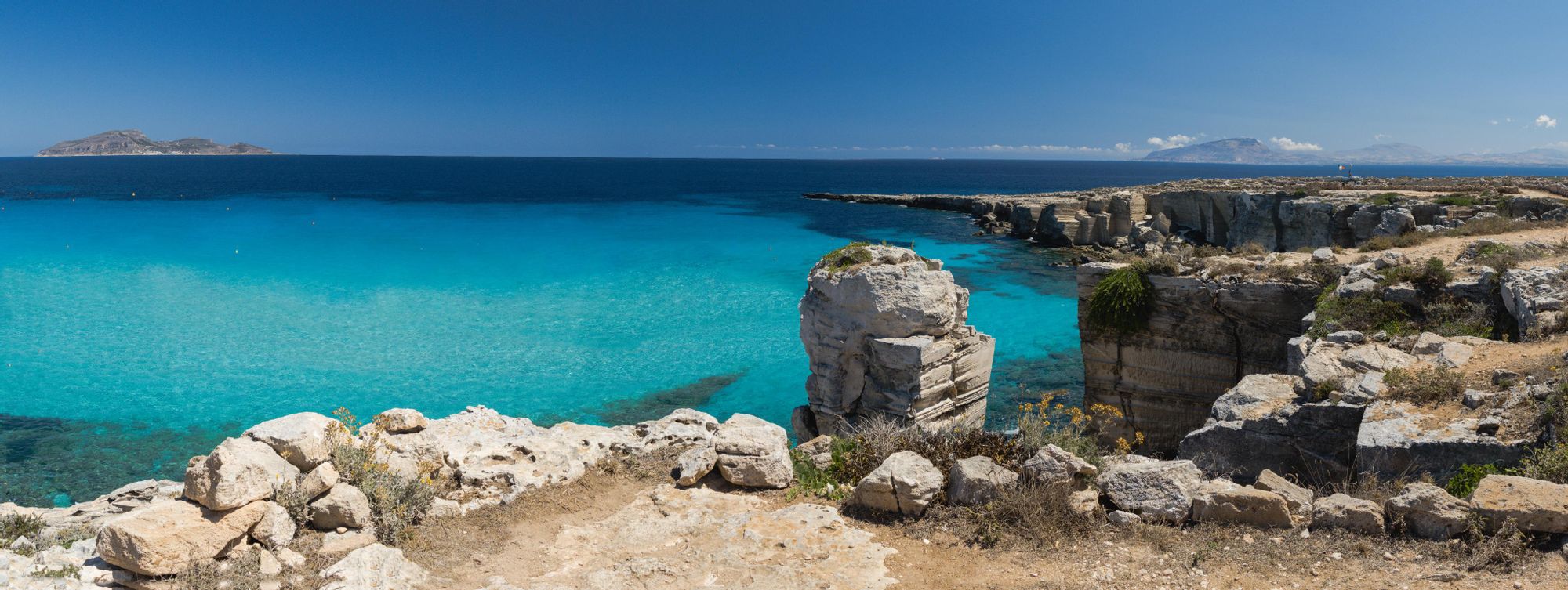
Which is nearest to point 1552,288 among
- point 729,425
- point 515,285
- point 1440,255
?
point 1440,255

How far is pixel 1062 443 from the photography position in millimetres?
7277

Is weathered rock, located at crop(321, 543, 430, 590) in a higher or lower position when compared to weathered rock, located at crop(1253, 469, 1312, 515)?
lower

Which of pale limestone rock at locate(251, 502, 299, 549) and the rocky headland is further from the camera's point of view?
pale limestone rock at locate(251, 502, 299, 549)

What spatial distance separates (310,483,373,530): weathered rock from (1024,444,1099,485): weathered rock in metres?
5.27

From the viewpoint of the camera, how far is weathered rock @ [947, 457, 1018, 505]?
6.34 m

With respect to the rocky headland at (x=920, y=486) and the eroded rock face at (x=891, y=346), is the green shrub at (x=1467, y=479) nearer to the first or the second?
the rocky headland at (x=920, y=486)

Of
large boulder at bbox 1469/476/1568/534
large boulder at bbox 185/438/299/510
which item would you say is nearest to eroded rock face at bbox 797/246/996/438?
large boulder at bbox 1469/476/1568/534

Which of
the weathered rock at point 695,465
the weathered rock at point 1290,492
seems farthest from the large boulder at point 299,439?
the weathered rock at point 1290,492

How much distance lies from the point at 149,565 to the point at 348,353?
693 inches

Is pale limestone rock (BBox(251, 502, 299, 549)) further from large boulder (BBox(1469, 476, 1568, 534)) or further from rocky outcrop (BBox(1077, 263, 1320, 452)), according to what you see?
rocky outcrop (BBox(1077, 263, 1320, 452))

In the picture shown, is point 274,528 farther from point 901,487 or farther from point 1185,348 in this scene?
point 1185,348

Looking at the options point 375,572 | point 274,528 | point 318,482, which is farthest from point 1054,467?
point 274,528

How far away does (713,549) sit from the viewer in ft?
20.0

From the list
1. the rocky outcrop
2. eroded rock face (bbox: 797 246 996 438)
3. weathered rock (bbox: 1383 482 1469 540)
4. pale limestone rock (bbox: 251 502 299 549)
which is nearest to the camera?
weathered rock (bbox: 1383 482 1469 540)
